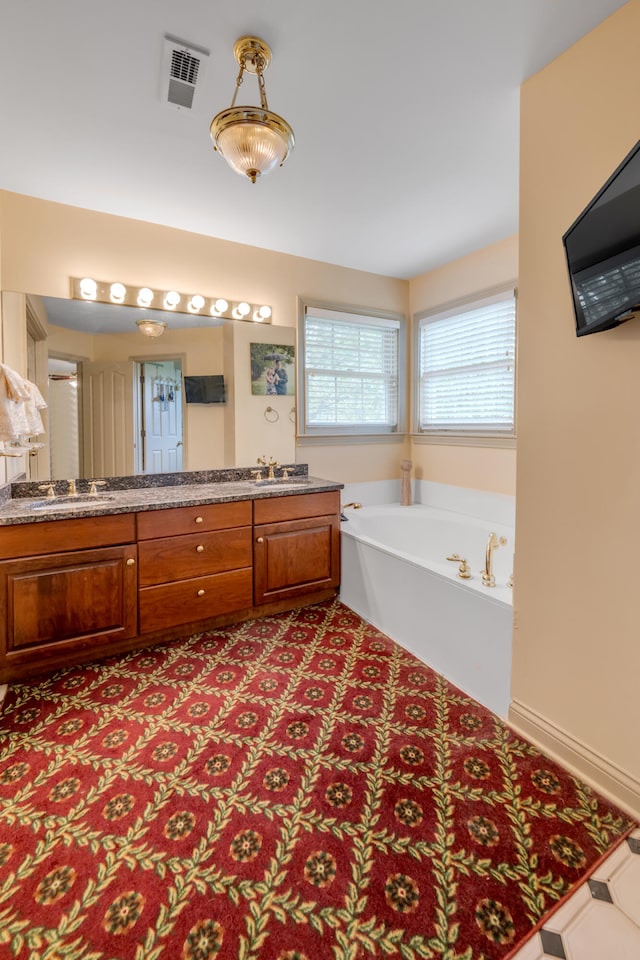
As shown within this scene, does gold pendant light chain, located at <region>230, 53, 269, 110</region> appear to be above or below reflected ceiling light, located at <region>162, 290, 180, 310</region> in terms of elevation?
above

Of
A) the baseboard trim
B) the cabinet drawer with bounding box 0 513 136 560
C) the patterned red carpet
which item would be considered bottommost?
the patterned red carpet

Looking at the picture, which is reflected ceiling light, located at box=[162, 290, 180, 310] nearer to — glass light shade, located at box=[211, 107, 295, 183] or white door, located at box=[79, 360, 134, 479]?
white door, located at box=[79, 360, 134, 479]

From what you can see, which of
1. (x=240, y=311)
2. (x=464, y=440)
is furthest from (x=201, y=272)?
(x=464, y=440)

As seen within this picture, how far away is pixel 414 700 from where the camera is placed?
78.3 inches

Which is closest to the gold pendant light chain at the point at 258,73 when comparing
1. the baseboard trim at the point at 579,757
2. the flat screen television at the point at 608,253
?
the flat screen television at the point at 608,253

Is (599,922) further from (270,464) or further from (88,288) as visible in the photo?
(88,288)

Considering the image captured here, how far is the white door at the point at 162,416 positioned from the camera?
291 centimetres

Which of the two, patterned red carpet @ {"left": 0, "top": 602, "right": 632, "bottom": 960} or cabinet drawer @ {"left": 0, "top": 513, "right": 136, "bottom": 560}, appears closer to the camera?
patterned red carpet @ {"left": 0, "top": 602, "right": 632, "bottom": 960}

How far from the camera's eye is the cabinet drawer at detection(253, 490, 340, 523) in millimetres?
2760

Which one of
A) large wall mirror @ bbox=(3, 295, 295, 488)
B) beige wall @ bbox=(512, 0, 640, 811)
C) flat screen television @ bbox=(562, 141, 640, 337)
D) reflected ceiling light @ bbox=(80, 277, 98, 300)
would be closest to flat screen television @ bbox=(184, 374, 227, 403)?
large wall mirror @ bbox=(3, 295, 295, 488)

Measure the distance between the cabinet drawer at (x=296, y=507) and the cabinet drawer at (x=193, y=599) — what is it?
0.36 meters

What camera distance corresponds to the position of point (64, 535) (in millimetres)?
2184

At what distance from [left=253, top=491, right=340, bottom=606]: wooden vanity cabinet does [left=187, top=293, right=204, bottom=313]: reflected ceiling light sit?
1404 mm

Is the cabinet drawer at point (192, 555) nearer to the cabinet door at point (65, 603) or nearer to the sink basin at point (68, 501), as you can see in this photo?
the cabinet door at point (65, 603)
